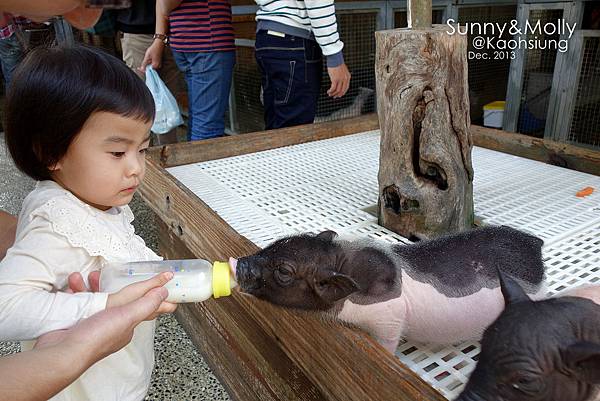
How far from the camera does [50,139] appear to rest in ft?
3.41

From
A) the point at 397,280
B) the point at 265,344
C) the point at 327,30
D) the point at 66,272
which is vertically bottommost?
the point at 265,344

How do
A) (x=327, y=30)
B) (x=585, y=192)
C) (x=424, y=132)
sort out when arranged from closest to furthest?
(x=424, y=132) < (x=585, y=192) < (x=327, y=30)

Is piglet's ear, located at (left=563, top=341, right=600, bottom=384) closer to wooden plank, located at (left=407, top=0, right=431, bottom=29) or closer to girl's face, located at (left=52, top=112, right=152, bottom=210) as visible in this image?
girl's face, located at (left=52, top=112, right=152, bottom=210)

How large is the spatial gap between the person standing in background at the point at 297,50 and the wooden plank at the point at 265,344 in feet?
3.12

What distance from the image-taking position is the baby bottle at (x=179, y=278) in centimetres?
106

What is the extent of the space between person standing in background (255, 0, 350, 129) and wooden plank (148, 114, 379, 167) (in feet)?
0.48

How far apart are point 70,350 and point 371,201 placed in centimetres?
150

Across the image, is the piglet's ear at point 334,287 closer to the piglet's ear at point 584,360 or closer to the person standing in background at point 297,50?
the piglet's ear at point 584,360

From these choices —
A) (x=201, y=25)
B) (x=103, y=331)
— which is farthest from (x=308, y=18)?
(x=103, y=331)

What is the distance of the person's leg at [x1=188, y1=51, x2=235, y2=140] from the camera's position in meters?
2.79

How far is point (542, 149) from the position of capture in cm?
255

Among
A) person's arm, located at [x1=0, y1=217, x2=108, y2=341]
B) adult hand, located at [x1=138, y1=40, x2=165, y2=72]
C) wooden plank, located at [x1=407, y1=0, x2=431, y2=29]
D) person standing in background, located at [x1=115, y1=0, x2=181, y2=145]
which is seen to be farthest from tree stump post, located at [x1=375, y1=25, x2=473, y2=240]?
person standing in background, located at [x1=115, y1=0, x2=181, y2=145]

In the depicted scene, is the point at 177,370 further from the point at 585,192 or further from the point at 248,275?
the point at 585,192

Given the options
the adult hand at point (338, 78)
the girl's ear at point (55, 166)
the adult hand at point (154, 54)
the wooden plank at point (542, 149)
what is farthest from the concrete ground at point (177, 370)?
the wooden plank at point (542, 149)
